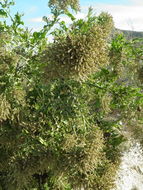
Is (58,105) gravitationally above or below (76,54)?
below

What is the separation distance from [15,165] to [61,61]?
4.65 ft

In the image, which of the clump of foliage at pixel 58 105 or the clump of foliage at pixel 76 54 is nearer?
the clump of foliage at pixel 76 54

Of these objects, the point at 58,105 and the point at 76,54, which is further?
the point at 58,105

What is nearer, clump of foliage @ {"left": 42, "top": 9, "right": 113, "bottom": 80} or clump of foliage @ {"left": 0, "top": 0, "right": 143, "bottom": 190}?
clump of foliage @ {"left": 42, "top": 9, "right": 113, "bottom": 80}

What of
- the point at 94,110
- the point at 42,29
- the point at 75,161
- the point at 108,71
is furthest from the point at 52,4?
the point at 75,161

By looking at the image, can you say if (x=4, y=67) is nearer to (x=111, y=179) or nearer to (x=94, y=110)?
(x=94, y=110)

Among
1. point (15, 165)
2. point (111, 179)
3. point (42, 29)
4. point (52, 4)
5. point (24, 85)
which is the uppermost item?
point (52, 4)

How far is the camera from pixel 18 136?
248 cm

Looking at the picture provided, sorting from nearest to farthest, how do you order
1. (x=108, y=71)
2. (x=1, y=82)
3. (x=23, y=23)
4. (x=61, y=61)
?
(x=61, y=61) → (x=1, y=82) → (x=23, y=23) → (x=108, y=71)

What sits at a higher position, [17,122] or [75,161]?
[17,122]

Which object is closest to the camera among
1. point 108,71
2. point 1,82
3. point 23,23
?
point 1,82

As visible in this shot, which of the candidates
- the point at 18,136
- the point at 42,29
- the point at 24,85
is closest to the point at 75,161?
the point at 18,136

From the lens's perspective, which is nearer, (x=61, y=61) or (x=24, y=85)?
(x=61, y=61)

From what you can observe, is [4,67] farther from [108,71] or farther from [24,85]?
[108,71]
